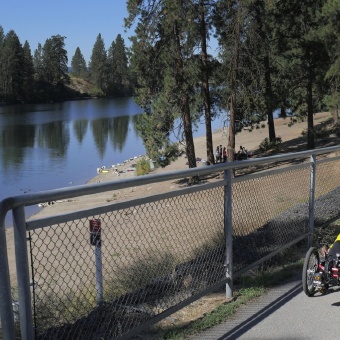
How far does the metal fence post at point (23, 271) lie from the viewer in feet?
9.57

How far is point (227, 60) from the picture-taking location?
83.5 ft

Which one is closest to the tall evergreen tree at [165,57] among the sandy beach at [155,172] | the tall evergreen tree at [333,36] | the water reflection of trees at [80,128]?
the sandy beach at [155,172]

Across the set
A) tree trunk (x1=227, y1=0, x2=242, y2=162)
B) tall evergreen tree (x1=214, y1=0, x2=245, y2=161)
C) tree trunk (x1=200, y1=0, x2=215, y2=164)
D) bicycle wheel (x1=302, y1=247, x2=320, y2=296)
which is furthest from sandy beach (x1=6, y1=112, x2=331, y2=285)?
bicycle wheel (x1=302, y1=247, x2=320, y2=296)

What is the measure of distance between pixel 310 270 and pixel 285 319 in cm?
70

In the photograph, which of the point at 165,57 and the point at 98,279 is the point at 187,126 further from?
the point at 98,279

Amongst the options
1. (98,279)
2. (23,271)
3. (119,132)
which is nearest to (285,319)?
(98,279)

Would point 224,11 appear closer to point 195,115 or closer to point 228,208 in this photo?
point 195,115

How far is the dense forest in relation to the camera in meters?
22.5

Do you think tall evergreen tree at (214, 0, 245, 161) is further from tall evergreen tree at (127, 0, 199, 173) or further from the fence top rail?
the fence top rail

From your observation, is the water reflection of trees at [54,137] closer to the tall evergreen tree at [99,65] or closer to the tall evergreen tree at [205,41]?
the tall evergreen tree at [205,41]

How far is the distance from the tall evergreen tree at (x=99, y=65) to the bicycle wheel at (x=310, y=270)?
16563cm

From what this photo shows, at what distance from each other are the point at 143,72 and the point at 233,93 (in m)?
4.16

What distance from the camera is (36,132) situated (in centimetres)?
6119

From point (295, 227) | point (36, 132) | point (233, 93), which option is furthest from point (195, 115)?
point (36, 132)
